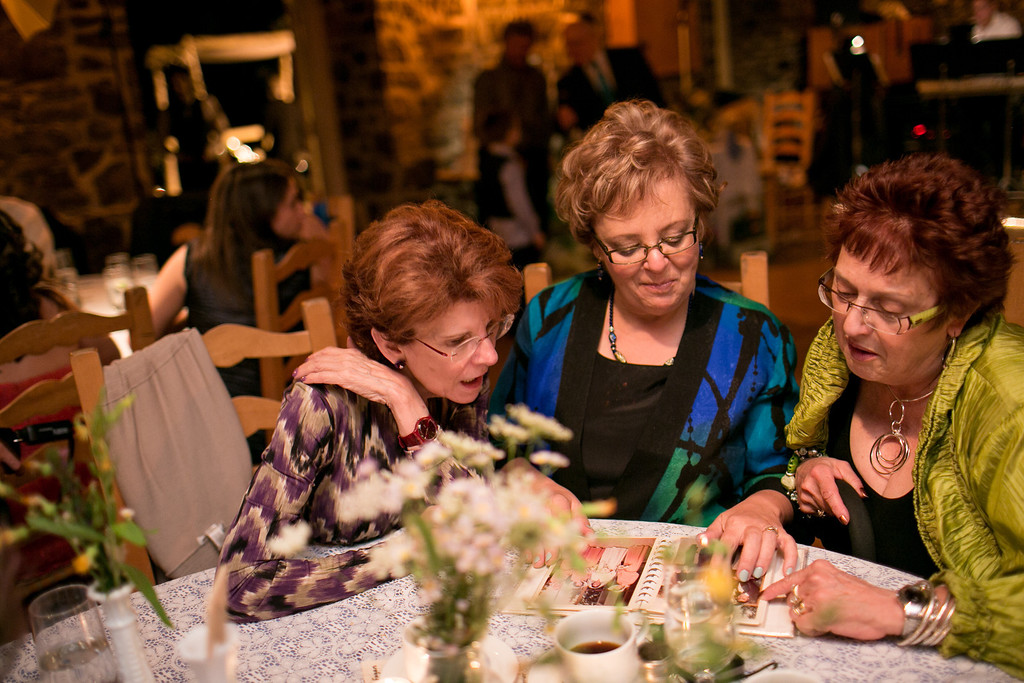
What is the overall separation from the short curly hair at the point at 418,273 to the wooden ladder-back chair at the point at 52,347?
77 centimetres

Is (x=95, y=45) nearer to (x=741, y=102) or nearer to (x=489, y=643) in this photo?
(x=741, y=102)

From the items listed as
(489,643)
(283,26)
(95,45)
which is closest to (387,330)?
(489,643)

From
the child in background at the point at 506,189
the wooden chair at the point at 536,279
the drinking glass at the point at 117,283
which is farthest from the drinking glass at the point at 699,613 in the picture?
the child in background at the point at 506,189

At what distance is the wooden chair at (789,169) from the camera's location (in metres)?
7.25

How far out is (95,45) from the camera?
5.70 m

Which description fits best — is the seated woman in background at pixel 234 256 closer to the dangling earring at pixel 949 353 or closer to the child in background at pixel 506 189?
the dangling earring at pixel 949 353

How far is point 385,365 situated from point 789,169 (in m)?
6.64

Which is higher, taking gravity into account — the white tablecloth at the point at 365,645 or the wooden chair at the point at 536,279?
the wooden chair at the point at 536,279

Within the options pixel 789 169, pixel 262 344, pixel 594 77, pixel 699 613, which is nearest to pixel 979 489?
pixel 699 613

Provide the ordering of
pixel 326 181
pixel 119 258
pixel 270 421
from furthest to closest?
pixel 326 181, pixel 119 258, pixel 270 421

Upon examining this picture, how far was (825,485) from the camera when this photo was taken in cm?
154

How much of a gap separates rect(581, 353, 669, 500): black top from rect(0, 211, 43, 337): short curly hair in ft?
6.23

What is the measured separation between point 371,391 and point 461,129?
19.9 ft

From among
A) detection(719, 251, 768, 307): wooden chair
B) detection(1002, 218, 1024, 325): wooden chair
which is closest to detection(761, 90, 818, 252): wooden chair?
detection(719, 251, 768, 307): wooden chair
